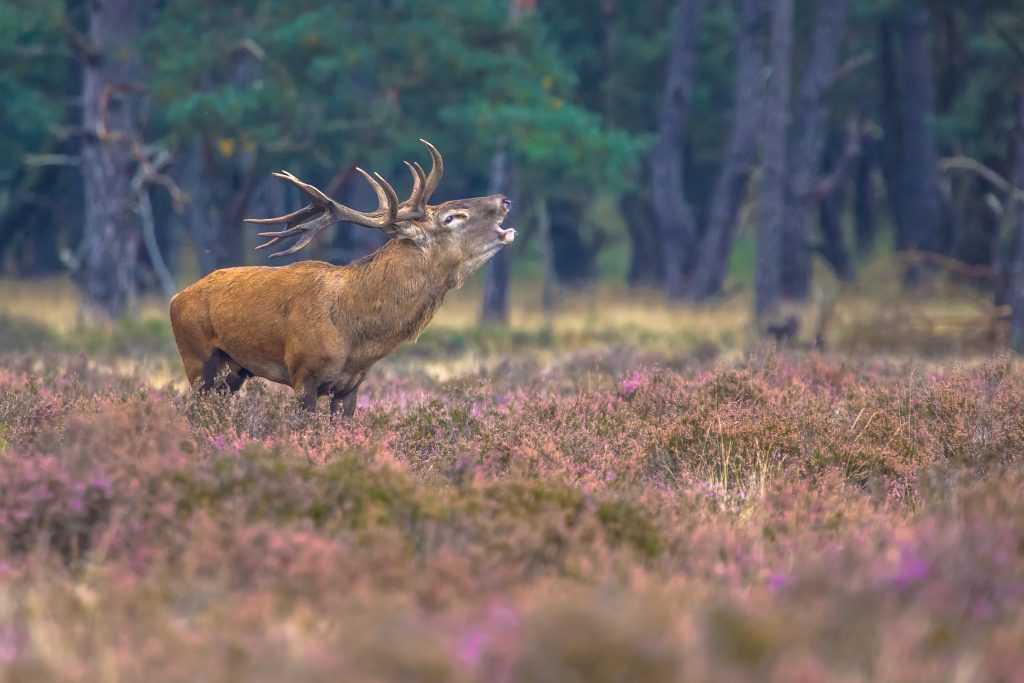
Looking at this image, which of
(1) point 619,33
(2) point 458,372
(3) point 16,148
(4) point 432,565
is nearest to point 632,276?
(1) point 619,33

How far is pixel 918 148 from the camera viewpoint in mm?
31188

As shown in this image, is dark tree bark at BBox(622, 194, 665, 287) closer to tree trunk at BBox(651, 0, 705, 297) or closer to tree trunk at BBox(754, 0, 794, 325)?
tree trunk at BBox(651, 0, 705, 297)

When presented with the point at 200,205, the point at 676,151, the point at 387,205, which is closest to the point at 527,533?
the point at 387,205

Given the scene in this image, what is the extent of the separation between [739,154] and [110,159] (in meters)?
12.6

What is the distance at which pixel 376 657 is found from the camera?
4.11 m

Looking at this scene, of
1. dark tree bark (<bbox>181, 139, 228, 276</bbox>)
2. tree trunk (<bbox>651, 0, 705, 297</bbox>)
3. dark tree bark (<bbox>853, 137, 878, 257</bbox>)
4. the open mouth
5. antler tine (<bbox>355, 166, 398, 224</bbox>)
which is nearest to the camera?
antler tine (<bbox>355, 166, 398, 224</bbox>)

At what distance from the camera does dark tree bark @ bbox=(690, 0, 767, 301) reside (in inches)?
1103

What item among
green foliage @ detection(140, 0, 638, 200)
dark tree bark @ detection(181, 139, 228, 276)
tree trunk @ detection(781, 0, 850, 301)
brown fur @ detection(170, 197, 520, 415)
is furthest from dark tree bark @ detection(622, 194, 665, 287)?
brown fur @ detection(170, 197, 520, 415)

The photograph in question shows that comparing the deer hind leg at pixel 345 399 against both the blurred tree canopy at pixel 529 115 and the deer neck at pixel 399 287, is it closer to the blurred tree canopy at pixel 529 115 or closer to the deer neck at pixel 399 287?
the deer neck at pixel 399 287

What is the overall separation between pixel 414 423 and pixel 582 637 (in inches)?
210

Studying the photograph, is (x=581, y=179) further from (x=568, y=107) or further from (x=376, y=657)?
(x=376, y=657)

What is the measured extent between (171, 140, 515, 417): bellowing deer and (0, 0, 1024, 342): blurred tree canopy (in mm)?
9709

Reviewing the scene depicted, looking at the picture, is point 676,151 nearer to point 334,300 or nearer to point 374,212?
point 374,212

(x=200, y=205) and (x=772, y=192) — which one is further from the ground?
(x=772, y=192)
